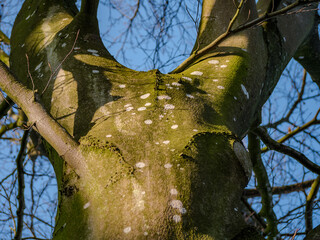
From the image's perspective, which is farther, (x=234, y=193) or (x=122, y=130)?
(x=122, y=130)

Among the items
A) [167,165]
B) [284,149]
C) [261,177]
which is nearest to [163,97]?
[167,165]

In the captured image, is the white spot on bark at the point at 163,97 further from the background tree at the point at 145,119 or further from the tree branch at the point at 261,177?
the tree branch at the point at 261,177

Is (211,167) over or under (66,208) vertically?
under

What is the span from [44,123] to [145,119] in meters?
0.43

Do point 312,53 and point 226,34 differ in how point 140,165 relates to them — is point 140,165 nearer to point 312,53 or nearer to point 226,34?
point 226,34

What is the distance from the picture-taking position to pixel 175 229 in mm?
1171

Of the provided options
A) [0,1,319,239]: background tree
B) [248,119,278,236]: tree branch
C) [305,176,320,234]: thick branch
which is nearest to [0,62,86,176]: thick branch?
[0,1,319,239]: background tree

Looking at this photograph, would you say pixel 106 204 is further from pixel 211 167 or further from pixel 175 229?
pixel 211 167

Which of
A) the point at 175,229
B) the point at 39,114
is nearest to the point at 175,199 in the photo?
the point at 175,229

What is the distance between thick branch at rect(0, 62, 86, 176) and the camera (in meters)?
1.46

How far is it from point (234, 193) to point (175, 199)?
0.28 metres

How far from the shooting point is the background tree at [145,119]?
1251 mm

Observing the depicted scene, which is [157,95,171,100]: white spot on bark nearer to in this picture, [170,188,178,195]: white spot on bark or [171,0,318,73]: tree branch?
[171,0,318,73]: tree branch

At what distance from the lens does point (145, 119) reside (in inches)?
59.9
